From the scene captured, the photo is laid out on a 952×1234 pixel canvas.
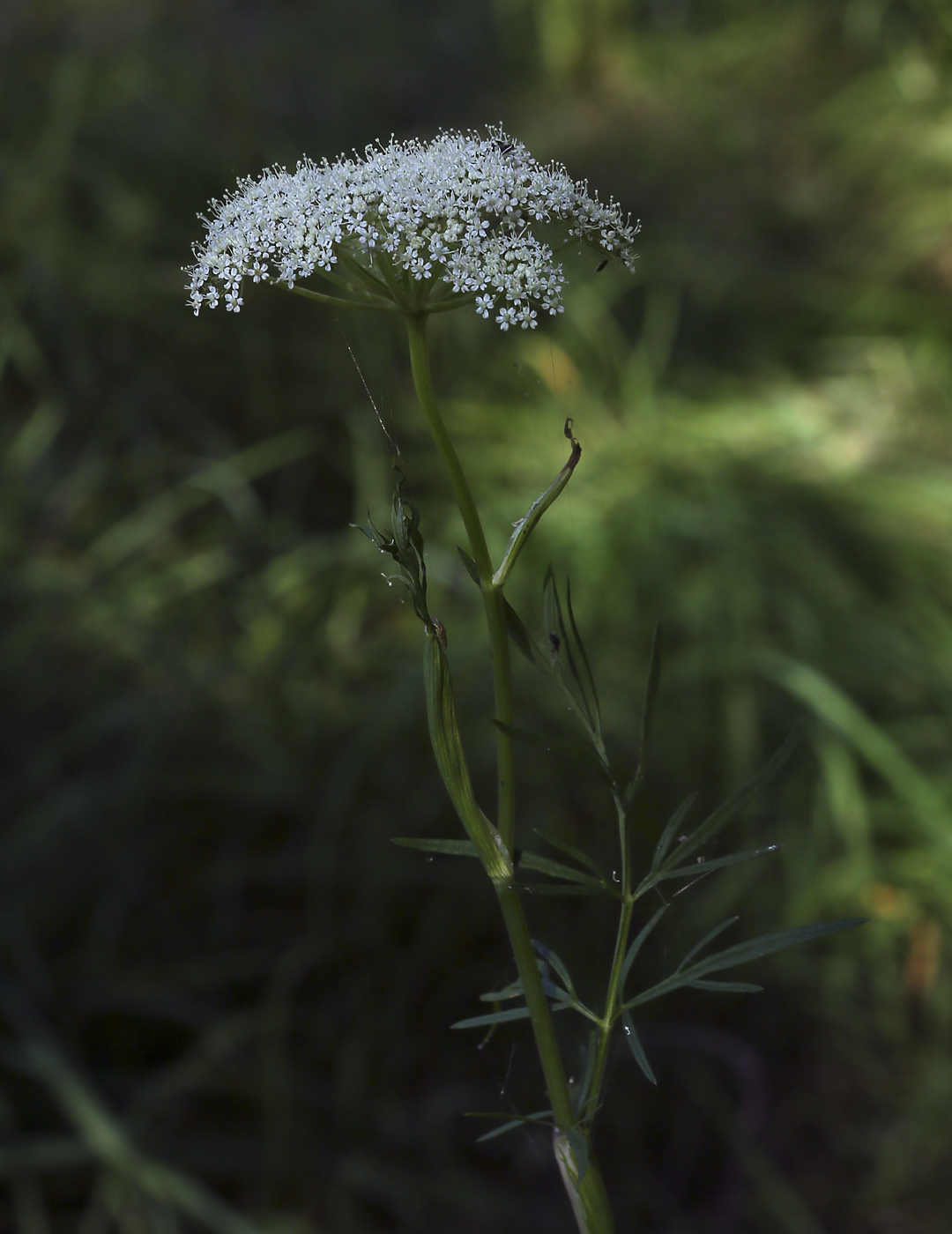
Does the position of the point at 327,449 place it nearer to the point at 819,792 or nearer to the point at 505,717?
the point at 819,792

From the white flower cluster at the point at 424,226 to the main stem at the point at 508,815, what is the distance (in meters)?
0.03

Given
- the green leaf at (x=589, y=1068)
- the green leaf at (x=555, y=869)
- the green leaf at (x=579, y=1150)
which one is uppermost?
the green leaf at (x=555, y=869)

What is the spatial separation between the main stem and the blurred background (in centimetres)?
33

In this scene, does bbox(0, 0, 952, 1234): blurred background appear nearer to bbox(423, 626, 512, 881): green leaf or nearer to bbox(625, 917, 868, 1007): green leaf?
bbox(625, 917, 868, 1007): green leaf

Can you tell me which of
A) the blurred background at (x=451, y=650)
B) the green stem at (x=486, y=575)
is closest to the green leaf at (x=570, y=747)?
the green stem at (x=486, y=575)

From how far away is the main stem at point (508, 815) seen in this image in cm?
33

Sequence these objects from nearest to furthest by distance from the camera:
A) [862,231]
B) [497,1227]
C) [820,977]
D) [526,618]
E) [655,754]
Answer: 1. [497,1227]
2. [820,977]
3. [655,754]
4. [526,618]
5. [862,231]

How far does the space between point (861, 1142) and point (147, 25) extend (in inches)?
134

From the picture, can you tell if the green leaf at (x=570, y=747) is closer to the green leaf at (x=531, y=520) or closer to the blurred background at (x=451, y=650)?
the green leaf at (x=531, y=520)

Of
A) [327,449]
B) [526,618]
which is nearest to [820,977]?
[526,618]

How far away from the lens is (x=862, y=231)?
8.48 ft

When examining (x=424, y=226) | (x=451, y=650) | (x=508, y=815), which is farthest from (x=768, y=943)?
(x=451, y=650)

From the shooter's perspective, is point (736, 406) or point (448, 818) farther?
point (736, 406)

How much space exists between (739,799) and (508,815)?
0.34ft
